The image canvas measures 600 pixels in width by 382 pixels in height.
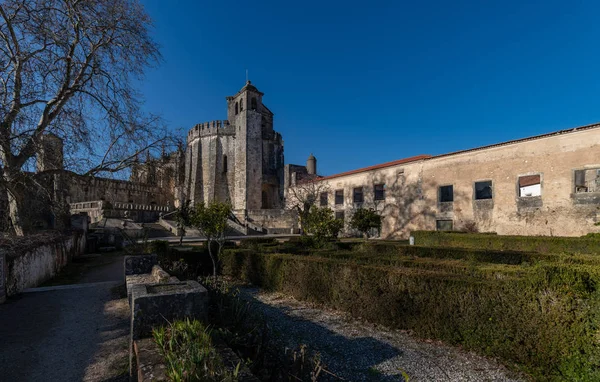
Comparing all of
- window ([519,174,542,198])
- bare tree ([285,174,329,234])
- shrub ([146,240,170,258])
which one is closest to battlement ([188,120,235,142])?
bare tree ([285,174,329,234])

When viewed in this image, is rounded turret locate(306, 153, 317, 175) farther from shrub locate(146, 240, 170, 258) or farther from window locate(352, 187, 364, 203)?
shrub locate(146, 240, 170, 258)

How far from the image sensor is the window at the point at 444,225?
20.4 m

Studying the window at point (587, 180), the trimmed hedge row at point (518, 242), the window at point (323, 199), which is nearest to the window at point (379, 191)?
the window at point (323, 199)

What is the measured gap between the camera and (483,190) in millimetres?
19219

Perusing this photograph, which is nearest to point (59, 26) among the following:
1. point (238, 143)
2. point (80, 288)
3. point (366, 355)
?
point (80, 288)

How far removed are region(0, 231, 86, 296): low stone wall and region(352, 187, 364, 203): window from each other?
69.5 ft

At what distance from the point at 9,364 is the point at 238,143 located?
35.8 meters

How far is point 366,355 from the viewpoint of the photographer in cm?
449

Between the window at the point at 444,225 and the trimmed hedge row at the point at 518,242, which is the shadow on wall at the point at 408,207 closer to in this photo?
the window at the point at 444,225

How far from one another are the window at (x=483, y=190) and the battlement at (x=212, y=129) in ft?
98.1

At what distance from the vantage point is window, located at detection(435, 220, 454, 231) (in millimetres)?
20406

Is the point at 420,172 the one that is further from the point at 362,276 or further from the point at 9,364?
the point at 9,364

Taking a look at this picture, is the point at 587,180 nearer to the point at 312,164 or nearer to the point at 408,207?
the point at 408,207

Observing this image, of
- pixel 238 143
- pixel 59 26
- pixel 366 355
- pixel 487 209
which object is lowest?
pixel 366 355
